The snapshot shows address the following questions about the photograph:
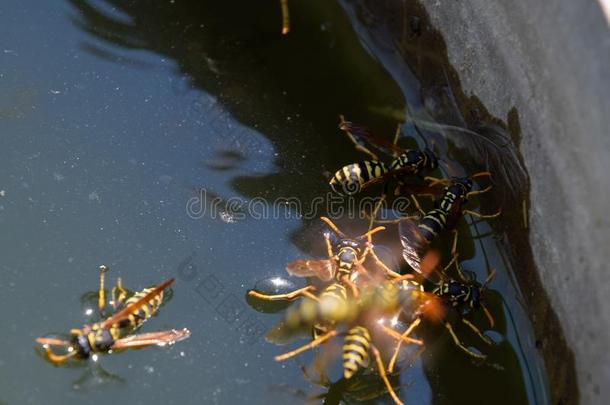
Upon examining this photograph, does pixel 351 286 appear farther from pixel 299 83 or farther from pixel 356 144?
pixel 299 83

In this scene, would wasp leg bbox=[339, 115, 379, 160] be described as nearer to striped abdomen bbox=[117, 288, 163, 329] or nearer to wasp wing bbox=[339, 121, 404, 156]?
wasp wing bbox=[339, 121, 404, 156]

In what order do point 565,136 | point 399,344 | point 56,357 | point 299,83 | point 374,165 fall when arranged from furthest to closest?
point 299,83
point 374,165
point 399,344
point 56,357
point 565,136

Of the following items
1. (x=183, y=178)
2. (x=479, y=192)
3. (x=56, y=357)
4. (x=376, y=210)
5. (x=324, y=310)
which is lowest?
Answer: (x=56, y=357)

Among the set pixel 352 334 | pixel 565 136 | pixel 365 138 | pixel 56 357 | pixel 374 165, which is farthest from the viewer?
pixel 365 138

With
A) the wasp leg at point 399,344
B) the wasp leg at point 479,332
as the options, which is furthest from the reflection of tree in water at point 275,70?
the wasp leg at point 399,344

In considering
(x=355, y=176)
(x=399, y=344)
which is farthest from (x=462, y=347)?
(x=355, y=176)

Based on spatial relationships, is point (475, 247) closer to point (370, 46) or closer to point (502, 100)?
point (502, 100)
